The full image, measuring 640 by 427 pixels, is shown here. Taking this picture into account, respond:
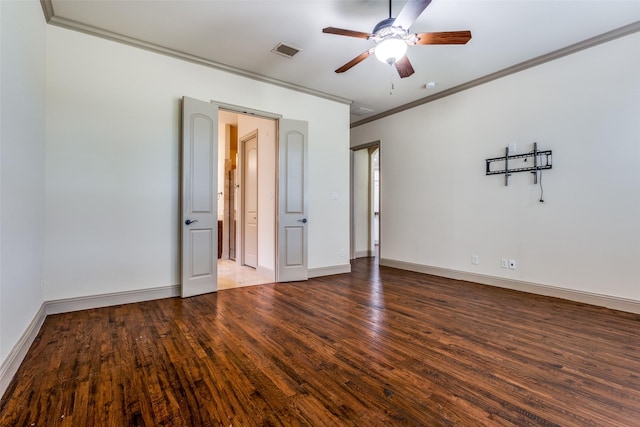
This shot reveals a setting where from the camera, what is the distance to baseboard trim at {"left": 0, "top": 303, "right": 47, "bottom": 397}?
1.75m

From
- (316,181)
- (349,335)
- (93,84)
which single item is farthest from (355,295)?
(93,84)

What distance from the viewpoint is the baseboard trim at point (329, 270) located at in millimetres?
4882

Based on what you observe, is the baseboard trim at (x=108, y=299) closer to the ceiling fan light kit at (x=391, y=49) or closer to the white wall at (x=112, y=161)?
the white wall at (x=112, y=161)

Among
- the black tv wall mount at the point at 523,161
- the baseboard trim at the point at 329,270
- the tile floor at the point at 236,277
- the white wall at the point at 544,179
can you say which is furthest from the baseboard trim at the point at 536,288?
the tile floor at the point at 236,277

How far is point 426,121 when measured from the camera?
527 centimetres

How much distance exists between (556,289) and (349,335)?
288 centimetres

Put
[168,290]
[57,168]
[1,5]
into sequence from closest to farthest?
1. [1,5]
2. [57,168]
3. [168,290]

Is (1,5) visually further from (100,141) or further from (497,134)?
(497,134)

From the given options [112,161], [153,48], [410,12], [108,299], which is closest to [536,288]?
[410,12]

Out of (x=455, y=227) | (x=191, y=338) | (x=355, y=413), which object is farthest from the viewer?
(x=455, y=227)

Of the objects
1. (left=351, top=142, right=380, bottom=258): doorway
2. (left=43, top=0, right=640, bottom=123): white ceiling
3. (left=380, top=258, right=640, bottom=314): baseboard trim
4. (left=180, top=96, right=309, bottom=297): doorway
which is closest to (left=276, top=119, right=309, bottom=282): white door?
(left=180, top=96, right=309, bottom=297): doorway

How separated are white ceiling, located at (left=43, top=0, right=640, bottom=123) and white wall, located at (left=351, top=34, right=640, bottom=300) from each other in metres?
0.42

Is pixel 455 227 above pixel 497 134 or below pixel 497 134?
below

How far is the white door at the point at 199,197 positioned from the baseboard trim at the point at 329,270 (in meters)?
1.57
